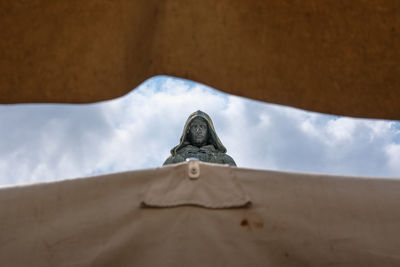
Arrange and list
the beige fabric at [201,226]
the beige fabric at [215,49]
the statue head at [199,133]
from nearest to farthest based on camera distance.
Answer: the beige fabric at [215,49]
the beige fabric at [201,226]
the statue head at [199,133]

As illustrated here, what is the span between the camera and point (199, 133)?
682 cm

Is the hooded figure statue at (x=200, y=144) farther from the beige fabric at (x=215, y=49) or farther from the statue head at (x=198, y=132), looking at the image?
the beige fabric at (x=215, y=49)

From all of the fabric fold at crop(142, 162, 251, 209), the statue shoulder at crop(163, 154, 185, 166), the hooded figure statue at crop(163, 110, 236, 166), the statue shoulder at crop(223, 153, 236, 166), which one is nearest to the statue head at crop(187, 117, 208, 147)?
the hooded figure statue at crop(163, 110, 236, 166)

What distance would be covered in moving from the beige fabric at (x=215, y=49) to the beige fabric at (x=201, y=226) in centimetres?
28

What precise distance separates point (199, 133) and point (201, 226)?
551 centimetres

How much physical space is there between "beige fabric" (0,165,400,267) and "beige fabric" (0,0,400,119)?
0.92 feet

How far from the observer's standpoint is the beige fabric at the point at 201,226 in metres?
1.29

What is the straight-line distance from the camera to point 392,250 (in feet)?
4.35

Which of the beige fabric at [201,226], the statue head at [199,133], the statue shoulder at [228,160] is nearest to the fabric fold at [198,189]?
the beige fabric at [201,226]

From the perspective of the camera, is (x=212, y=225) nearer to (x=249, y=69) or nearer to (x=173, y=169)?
(x=173, y=169)

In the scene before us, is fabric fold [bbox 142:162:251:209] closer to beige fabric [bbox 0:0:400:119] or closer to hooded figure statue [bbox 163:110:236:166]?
beige fabric [bbox 0:0:400:119]

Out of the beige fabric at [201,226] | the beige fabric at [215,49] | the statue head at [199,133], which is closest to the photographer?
the beige fabric at [215,49]

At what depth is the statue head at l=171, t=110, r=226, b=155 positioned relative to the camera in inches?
265

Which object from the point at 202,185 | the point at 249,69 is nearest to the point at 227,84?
the point at 249,69
